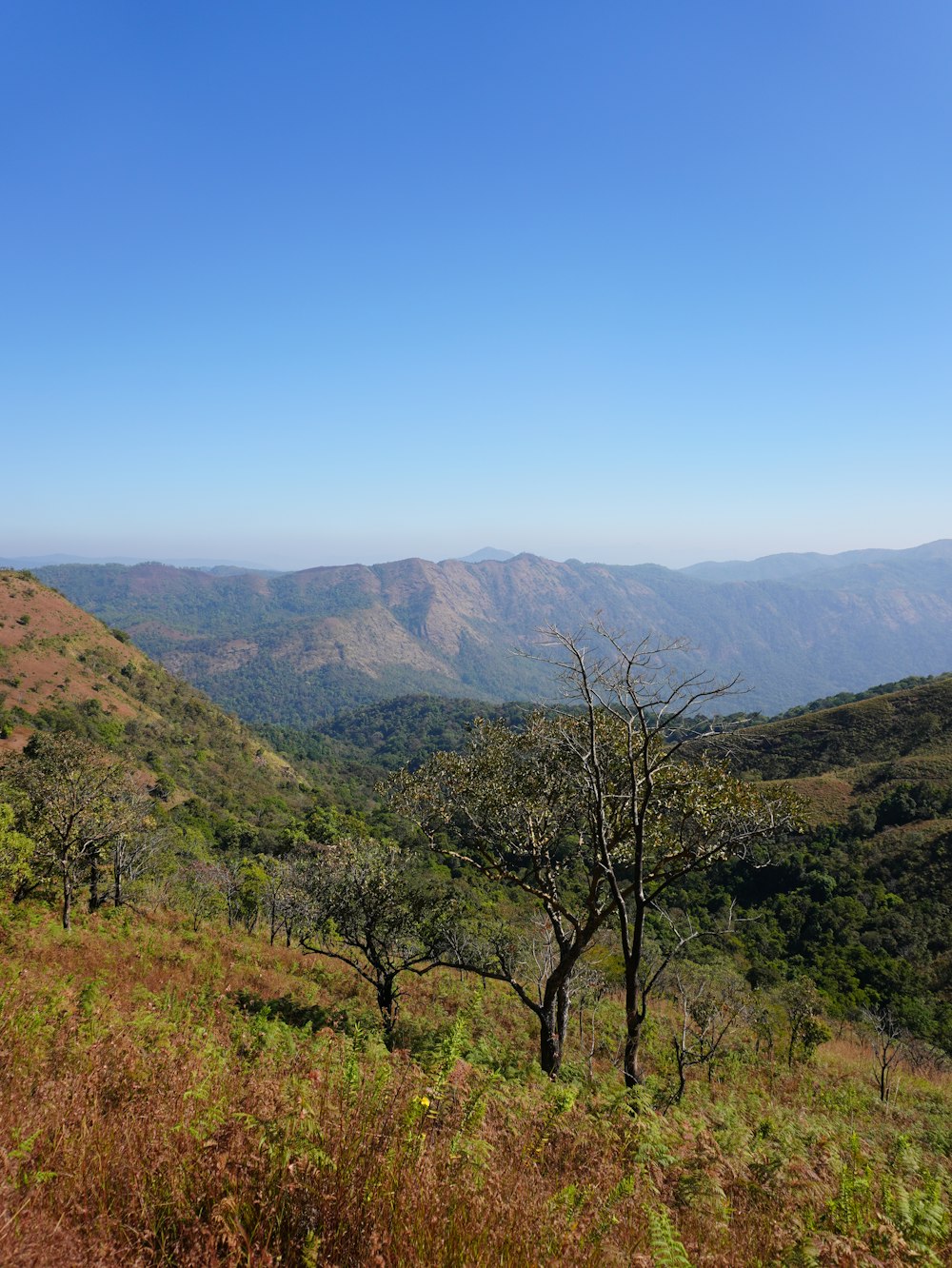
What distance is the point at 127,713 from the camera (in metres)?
91.2

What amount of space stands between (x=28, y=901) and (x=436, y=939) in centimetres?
1547

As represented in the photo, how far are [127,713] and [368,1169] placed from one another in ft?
340

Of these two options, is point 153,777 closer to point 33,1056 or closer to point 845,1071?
point 845,1071

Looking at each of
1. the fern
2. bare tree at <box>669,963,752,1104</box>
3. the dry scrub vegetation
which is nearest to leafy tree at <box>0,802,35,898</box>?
the dry scrub vegetation

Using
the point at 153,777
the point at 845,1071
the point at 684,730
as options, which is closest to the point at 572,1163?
the point at 684,730

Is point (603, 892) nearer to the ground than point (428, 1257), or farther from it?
nearer to the ground

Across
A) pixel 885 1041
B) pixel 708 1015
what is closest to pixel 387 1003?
pixel 708 1015

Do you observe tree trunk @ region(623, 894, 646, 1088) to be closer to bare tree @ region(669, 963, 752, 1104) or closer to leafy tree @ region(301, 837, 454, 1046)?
leafy tree @ region(301, 837, 454, 1046)

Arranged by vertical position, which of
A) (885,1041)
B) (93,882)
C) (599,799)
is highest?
(599,799)

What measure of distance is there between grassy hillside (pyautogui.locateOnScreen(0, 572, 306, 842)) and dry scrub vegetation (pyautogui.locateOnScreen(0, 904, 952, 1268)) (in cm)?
7346

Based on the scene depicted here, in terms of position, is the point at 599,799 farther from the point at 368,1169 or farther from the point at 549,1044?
the point at 549,1044

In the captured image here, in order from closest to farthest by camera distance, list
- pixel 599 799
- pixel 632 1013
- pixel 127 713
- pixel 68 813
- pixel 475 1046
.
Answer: pixel 599 799, pixel 632 1013, pixel 475 1046, pixel 68 813, pixel 127 713

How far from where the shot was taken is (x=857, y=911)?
46.6 meters

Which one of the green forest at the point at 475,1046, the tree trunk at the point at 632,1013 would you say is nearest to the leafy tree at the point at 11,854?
the green forest at the point at 475,1046
